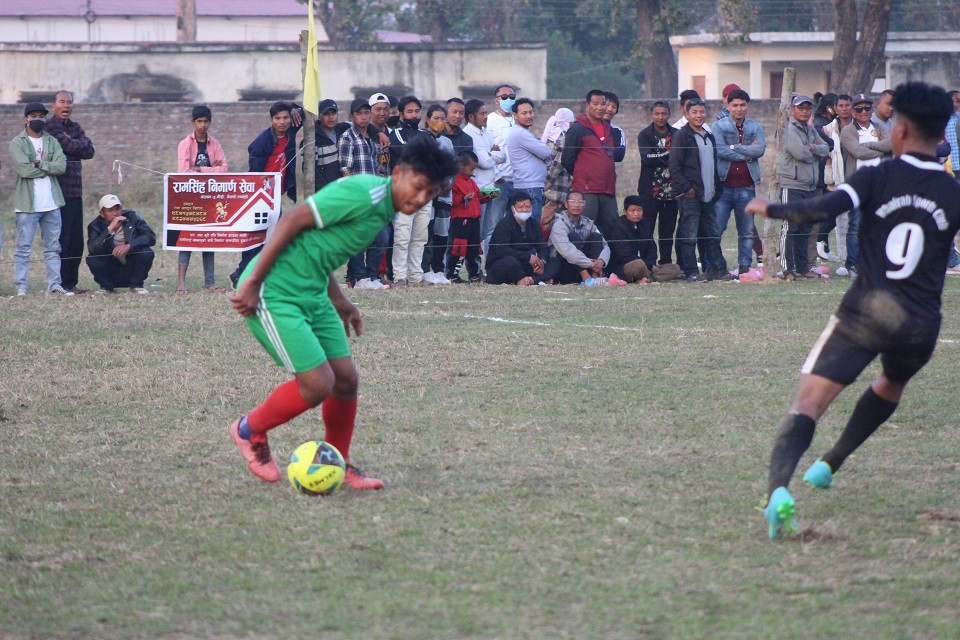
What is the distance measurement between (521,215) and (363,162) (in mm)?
1976

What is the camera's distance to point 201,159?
1439 centimetres

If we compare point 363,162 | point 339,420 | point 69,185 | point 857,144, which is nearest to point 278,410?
point 339,420

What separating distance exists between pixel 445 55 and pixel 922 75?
13.8 meters

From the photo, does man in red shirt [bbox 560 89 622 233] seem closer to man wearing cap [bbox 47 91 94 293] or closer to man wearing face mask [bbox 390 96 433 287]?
man wearing face mask [bbox 390 96 433 287]

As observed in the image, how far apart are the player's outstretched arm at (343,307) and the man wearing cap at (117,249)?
828cm

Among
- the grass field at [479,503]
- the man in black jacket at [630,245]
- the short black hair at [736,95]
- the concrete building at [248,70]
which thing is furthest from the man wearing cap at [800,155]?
the concrete building at [248,70]

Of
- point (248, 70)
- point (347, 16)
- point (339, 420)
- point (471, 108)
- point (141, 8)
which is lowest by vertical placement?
point (339, 420)

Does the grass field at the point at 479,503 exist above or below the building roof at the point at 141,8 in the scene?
below

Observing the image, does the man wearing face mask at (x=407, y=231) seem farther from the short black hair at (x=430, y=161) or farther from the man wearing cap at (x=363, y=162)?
the short black hair at (x=430, y=161)

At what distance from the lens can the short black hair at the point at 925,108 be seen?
16.6 feet

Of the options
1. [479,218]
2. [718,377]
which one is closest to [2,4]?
[479,218]

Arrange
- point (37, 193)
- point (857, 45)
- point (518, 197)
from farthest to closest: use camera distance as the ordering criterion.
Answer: point (857, 45) < point (518, 197) < point (37, 193)

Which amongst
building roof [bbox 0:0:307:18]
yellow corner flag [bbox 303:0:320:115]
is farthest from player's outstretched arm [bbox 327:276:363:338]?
building roof [bbox 0:0:307:18]

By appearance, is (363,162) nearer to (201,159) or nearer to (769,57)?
(201,159)
